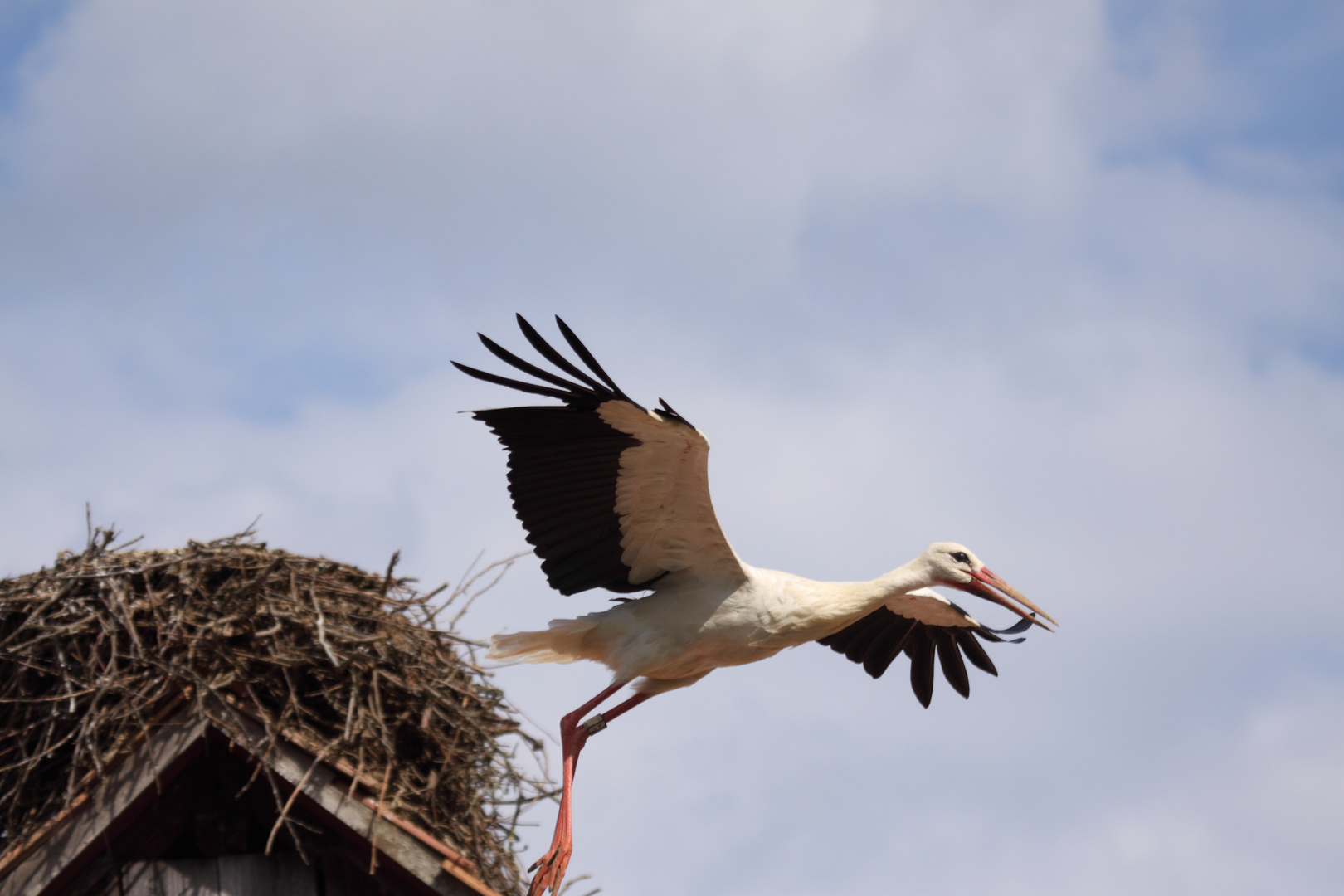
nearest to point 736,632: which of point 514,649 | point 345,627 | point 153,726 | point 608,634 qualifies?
point 608,634

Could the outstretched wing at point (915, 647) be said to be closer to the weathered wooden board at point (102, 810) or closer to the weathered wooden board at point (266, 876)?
the weathered wooden board at point (266, 876)

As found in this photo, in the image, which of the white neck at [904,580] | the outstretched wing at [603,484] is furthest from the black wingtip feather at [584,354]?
the white neck at [904,580]

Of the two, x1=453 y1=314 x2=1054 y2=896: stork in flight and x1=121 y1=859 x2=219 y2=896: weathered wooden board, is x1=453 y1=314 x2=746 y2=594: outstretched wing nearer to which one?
x1=453 y1=314 x2=1054 y2=896: stork in flight

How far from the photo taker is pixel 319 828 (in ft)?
16.7

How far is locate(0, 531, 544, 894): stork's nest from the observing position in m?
5.14

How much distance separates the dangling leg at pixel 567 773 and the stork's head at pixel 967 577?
1.64 metres

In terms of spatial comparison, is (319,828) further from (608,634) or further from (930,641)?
(930,641)

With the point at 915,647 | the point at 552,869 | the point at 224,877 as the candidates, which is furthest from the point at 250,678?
the point at 915,647

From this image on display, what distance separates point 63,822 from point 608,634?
8.43 feet

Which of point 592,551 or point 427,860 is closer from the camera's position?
point 427,860

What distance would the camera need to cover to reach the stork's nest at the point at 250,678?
514cm

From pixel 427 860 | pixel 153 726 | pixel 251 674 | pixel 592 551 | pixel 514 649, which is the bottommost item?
pixel 427 860

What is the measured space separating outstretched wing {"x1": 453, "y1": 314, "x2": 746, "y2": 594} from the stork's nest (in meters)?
0.73

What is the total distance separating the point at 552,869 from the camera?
5.35 meters
